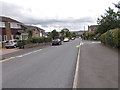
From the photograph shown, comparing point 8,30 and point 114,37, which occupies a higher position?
point 8,30

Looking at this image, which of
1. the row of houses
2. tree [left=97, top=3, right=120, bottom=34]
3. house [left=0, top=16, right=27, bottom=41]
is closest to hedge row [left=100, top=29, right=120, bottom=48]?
tree [left=97, top=3, right=120, bottom=34]

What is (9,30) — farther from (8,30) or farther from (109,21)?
(109,21)

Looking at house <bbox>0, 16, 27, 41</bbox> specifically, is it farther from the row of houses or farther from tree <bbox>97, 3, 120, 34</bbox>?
tree <bbox>97, 3, 120, 34</bbox>

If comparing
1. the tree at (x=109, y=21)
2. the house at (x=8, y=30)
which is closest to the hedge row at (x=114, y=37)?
the tree at (x=109, y=21)

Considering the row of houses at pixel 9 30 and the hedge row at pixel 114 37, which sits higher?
the row of houses at pixel 9 30

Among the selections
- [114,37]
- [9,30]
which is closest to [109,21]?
[114,37]

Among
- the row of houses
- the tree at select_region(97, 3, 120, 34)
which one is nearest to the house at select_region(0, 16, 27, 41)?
the row of houses

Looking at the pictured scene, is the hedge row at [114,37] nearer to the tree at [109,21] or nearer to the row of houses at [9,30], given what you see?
the tree at [109,21]

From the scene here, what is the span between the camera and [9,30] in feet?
103

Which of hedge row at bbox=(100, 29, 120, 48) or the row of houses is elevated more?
the row of houses

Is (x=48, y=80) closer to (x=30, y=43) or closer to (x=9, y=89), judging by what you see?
(x=9, y=89)

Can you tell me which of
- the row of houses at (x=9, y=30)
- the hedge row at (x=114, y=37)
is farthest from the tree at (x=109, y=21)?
the row of houses at (x=9, y=30)

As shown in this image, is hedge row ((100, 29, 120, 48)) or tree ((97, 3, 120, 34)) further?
tree ((97, 3, 120, 34))

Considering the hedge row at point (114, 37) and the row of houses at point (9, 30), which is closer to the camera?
the hedge row at point (114, 37)
